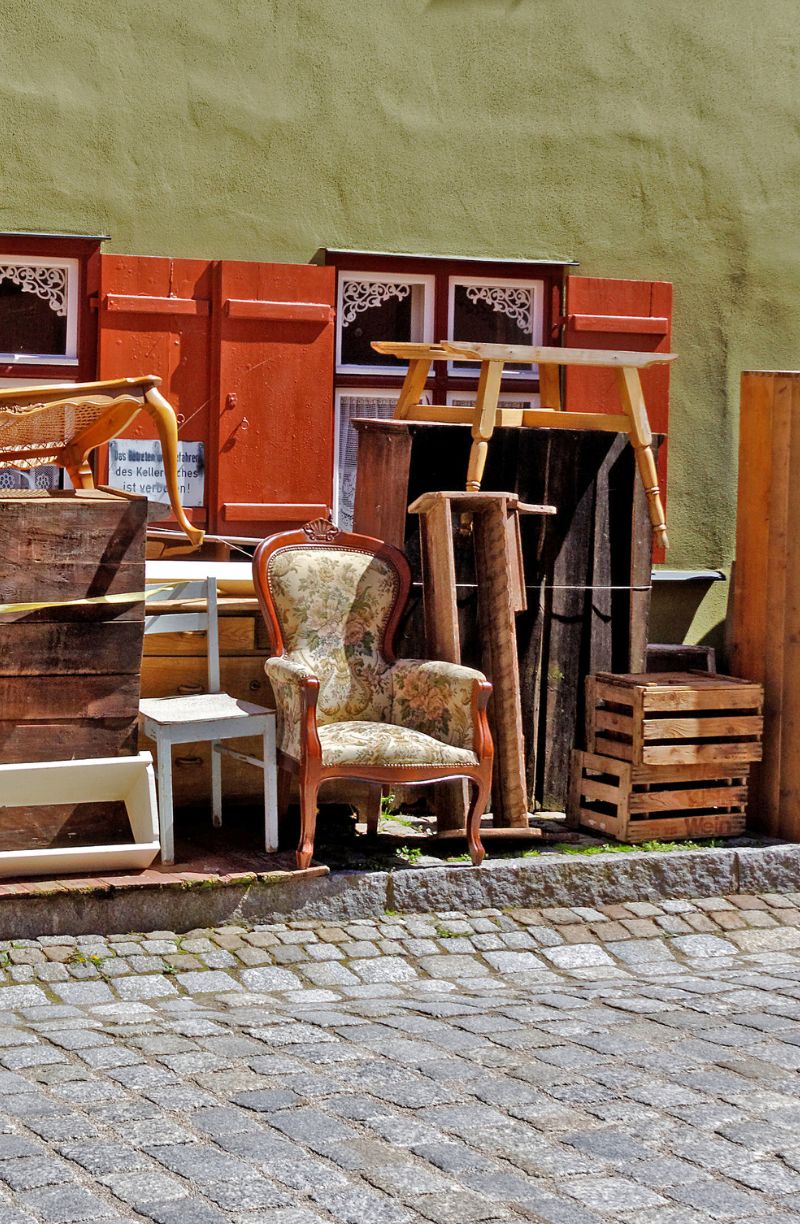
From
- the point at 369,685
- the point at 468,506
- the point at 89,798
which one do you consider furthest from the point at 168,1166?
the point at 468,506

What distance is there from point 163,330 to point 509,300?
1.90 meters

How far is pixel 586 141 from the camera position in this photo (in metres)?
8.91

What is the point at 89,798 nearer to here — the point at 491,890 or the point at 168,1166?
the point at 491,890

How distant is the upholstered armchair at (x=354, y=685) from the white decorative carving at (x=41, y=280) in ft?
8.15

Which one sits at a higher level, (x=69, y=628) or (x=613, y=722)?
(x=69, y=628)

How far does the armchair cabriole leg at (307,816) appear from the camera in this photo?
5.82 m

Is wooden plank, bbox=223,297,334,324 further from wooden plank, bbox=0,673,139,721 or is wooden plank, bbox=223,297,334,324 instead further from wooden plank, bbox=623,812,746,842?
wooden plank, bbox=623,812,746,842

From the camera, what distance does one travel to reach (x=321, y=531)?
652cm

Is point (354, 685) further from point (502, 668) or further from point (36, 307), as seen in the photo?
point (36, 307)

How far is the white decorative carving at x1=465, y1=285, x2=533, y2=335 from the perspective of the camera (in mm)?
8836

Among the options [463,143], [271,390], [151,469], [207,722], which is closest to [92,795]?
[207,722]

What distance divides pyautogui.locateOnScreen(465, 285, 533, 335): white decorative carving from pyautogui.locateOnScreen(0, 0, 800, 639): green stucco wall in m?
0.21

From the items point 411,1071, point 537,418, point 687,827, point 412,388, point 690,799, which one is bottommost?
point 411,1071

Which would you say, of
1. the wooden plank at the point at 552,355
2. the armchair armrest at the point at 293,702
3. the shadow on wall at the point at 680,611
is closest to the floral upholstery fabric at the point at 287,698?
the armchair armrest at the point at 293,702
